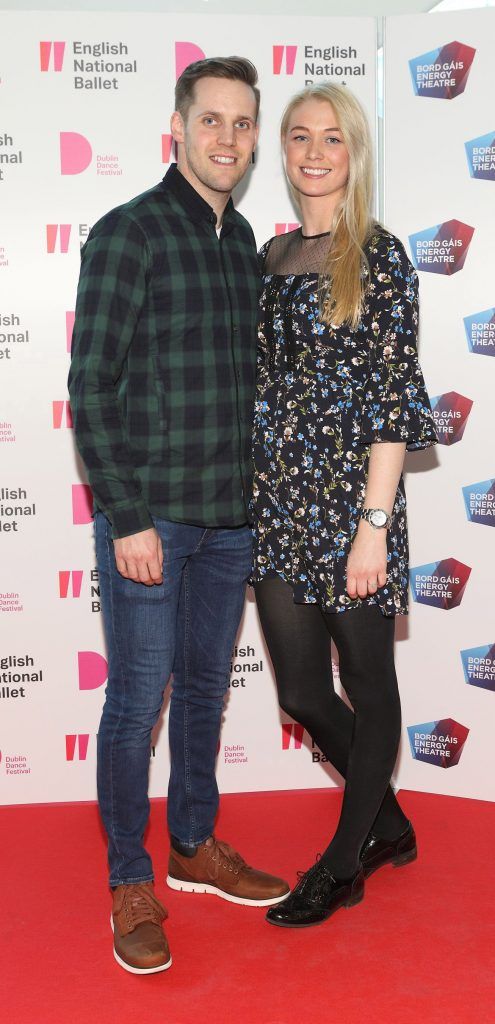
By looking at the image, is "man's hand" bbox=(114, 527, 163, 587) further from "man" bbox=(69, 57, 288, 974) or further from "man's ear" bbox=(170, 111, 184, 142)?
"man's ear" bbox=(170, 111, 184, 142)

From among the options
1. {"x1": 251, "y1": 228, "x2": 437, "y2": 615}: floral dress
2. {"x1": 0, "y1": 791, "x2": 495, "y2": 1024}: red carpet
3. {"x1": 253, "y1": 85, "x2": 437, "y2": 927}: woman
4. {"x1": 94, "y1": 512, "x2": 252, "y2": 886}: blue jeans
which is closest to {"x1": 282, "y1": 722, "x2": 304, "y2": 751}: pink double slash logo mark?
{"x1": 0, "y1": 791, "x2": 495, "y2": 1024}: red carpet

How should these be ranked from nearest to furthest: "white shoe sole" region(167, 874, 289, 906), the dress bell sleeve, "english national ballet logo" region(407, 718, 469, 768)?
the dress bell sleeve → "white shoe sole" region(167, 874, 289, 906) → "english national ballet logo" region(407, 718, 469, 768)

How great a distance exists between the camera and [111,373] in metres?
1.97

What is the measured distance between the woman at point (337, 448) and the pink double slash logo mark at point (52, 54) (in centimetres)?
88

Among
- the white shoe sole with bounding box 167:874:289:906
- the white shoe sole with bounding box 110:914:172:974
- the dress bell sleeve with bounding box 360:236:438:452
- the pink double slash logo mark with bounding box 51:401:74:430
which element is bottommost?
the white shoe sole with bounding box 167:874:289:906

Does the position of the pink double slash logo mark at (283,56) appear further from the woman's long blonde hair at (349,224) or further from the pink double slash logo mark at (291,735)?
the pink double slash logo mark at (291,735)

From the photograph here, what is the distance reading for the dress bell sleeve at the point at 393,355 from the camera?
6.63 ft

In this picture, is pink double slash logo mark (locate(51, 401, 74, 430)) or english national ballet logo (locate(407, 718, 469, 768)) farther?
english national ballet logo (locate(407, 718, 469, 768))

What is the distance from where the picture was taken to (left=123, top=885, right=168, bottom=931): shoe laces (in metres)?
2.11

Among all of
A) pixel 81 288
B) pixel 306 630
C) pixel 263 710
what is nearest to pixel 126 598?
pixel 306 630

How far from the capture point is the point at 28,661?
292cm

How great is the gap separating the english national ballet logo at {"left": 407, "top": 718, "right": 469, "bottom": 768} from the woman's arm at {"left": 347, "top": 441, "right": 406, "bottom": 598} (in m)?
1.07

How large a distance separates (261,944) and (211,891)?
0.28 m

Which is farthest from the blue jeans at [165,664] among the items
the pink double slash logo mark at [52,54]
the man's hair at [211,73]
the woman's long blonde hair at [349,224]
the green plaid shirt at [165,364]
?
the pink double slash logo mark at [52,54]
